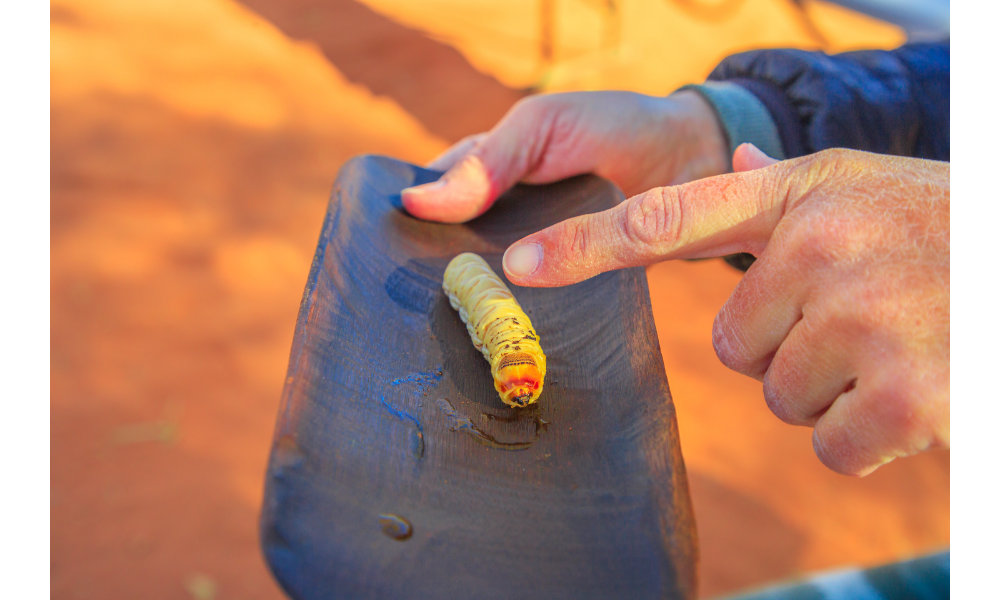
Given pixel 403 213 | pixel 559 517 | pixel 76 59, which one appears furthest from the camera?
pixel 76 59

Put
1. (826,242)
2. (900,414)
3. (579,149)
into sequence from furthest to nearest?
(579,149) < (826,242) < (900,414)

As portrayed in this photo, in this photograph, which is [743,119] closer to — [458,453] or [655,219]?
[655,219]

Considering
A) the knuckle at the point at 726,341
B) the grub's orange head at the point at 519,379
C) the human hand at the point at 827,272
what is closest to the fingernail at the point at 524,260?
the human hand at the point at 827,272

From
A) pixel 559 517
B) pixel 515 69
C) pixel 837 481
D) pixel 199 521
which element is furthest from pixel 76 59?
pixel 837 481

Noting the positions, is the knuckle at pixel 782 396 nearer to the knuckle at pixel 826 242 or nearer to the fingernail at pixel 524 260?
the knuckle at pixel 826 242

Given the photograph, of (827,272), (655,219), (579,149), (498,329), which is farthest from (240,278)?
(827,272)

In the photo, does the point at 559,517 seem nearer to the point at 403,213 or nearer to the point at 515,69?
the point at 403,213

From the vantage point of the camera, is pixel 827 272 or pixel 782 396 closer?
pixel 827 272
